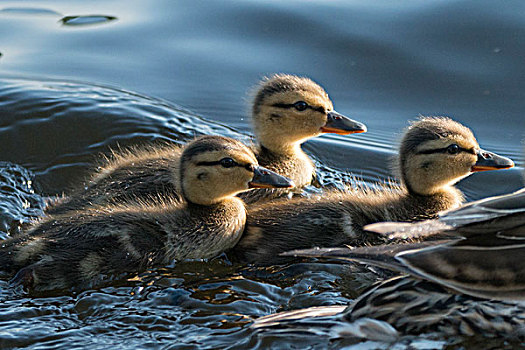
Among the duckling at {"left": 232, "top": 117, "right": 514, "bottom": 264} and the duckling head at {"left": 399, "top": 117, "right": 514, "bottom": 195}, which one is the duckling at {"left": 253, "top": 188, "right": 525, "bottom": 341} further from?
the duckling head at {"left": 399, "top": 117, "right": 514, "bottom": 195}

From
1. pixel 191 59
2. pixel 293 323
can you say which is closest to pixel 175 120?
pixel 191 59

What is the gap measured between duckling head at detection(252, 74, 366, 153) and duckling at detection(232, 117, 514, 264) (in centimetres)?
53

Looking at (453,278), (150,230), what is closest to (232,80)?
(150,230)

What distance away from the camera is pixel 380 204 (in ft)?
11.4

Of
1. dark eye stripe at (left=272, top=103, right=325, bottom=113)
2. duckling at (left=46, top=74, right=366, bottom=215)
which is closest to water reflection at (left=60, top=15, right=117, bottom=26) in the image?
duckling at (left=46, top=74, right=366, bottom=215)

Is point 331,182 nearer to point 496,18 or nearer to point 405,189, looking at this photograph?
point 405,189

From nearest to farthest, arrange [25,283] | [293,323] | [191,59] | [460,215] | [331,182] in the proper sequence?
1. [460,215]
2. [293,323]
3. [25,283]
4. [331,182]
5. [191,59]

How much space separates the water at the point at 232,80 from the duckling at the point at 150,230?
88 millimetres

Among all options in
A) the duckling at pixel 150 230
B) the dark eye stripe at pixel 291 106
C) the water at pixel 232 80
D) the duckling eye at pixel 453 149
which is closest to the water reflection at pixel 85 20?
the water at pixel 232 80

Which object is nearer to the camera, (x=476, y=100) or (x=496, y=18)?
(x=476, y=100)

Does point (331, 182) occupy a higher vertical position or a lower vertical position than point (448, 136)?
lower

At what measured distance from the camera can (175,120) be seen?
15.9 feet

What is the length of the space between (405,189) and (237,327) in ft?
4.17

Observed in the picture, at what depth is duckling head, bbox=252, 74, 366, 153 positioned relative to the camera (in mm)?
4152
